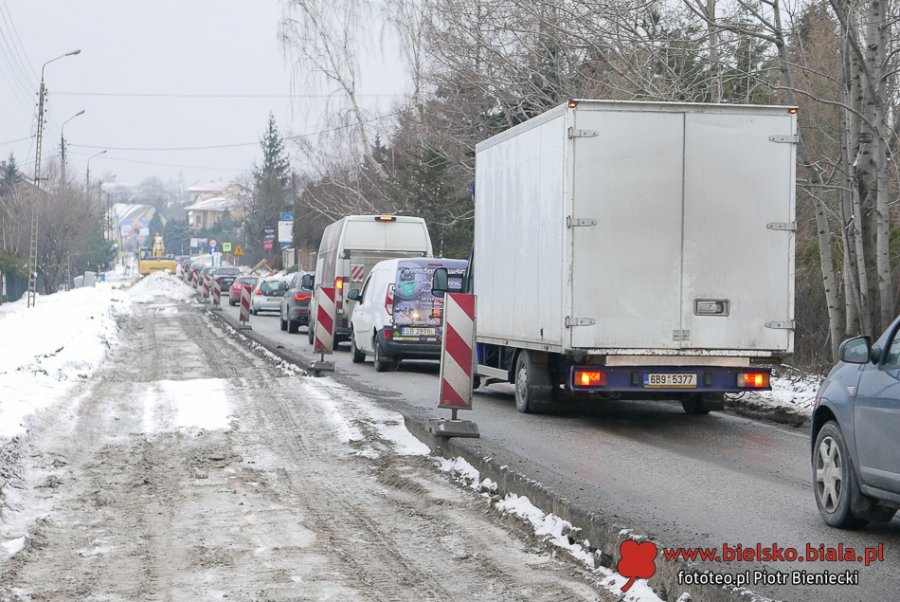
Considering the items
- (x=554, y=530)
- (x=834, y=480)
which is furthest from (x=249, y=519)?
(x=834, y=480)

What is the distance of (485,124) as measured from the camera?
84.4ft

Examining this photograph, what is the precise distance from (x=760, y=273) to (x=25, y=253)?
208 feet

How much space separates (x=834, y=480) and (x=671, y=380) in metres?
5.02

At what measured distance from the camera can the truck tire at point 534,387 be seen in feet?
44.3

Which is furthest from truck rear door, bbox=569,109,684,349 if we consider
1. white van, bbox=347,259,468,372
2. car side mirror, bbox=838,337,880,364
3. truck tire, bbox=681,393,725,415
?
white van, bbox=347,259,468,372

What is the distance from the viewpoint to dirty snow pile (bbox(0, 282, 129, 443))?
12695mm

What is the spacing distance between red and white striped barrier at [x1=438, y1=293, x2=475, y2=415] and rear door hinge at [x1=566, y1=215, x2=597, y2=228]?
151 centimetres

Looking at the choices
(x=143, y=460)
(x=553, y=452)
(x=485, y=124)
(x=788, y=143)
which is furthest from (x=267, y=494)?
(x=485, y=124)

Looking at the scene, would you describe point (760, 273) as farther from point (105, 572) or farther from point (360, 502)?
point (105, 572)

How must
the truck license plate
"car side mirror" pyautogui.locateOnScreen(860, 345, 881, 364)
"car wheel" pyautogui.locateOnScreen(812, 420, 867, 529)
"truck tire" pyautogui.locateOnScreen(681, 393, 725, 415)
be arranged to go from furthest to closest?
"truck tire" pyautogui.locateOnScreen(681, 393, 725, 415) → the truck license plate → "car wheel" pyautogui.locateOnScreen(812, 420, 867, 529) → "car side mirror" pyautogui.locateOnScreen(860, 345, 881, 364)

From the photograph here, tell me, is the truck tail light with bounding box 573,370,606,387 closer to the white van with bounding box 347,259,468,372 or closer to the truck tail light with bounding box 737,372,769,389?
the truck tail light with bounding box 737,372,769,389

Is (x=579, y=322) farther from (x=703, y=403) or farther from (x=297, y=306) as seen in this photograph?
(x=297, y=306)

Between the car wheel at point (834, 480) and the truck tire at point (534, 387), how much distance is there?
6094mm

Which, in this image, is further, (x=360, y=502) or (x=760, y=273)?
(x=760, y=273)
